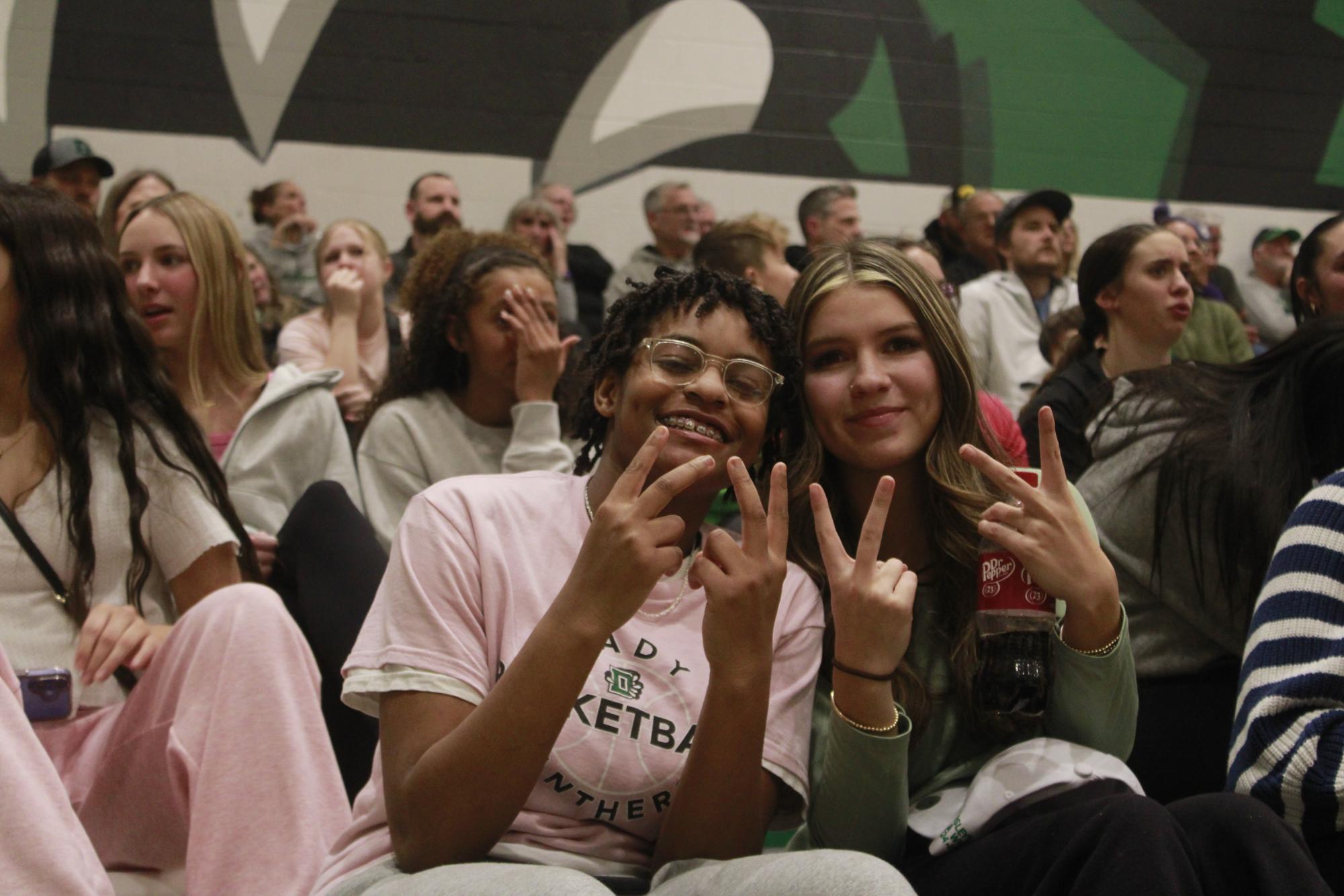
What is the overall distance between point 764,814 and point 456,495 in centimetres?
46

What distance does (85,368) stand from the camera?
187 cm

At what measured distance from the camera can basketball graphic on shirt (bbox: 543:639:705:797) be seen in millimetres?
1362

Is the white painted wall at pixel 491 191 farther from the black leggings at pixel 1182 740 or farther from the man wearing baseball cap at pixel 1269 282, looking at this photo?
the black leggings at pixel 1182 740

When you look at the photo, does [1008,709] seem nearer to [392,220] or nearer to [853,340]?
[853,340]

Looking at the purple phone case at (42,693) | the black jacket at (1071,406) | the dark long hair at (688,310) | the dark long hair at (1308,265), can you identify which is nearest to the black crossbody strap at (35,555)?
the purple phone case at (42,693)

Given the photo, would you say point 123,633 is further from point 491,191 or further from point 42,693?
point 491,191

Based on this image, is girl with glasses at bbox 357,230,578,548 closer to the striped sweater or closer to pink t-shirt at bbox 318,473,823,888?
pink t-shirt at bbox 318,473,823,888

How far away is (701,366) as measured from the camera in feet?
4.82

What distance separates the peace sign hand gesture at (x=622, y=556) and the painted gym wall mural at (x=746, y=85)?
4.55 m

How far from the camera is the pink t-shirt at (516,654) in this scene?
134cm

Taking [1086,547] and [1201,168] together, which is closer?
[1086,547]

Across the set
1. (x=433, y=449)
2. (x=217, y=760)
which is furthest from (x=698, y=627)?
(x=433, y=449)

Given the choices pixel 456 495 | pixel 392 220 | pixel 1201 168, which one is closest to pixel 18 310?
pixel 456 495

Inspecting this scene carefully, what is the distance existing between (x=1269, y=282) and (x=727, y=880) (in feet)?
18.8
